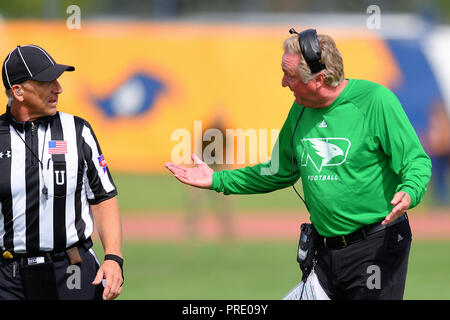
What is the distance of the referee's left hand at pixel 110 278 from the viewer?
4727 mm

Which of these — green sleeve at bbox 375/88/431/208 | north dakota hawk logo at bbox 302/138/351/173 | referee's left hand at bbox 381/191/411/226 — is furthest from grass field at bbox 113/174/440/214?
referee's left hand at bbox 381/191/411/226

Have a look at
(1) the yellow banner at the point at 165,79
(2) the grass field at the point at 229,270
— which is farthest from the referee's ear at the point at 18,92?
(1) the yellow banner at the point at 165,79

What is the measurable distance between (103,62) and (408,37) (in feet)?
32.4

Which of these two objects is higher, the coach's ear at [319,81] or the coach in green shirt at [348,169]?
the coach's ear at [319,81]

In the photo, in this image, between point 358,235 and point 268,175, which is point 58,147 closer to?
point 268,175

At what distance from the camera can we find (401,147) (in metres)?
4.70

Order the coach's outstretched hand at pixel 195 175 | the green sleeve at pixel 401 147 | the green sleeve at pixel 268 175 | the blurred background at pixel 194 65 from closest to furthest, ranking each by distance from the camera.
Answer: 1. the green sleeve at pixel 401 147
2. the green sleeve at pixel 268 175
3. the coach's outstretched hand at pixel 195 175
4. the blurred background at pixel 194 65

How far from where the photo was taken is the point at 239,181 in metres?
5.46

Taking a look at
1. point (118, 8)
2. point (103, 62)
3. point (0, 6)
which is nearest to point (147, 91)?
point (103, 62)

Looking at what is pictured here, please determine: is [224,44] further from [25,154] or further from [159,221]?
[25,154]

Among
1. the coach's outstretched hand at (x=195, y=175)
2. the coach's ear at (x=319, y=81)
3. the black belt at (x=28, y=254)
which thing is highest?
the coach's ear at (x=319, y=81)

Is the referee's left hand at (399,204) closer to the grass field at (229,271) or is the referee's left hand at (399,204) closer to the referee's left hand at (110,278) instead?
the referee's left hand at (110,278)

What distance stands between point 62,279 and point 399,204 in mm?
2004

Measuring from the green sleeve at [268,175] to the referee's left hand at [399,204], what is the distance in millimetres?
919
